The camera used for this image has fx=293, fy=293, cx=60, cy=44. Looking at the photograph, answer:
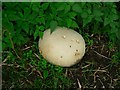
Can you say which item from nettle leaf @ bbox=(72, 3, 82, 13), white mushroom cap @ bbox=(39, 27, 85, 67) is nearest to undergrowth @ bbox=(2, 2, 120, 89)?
nettle leaf @ bbox=(72, 3, 82, 13)

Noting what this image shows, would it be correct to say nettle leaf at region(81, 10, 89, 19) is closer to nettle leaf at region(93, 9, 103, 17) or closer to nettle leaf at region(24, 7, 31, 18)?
nettle leaf at region(93, 9, 103, 17)

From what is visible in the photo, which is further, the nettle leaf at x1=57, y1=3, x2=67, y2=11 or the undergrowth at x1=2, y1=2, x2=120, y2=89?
the undergrowth at x1=2, y1=2, x2=120, y2=89

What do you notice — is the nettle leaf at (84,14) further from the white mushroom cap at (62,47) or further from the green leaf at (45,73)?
the green leaf at (45,73)

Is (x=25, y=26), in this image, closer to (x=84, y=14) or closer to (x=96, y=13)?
(x=84, y=14)

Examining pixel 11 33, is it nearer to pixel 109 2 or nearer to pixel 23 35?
pixel 23 35

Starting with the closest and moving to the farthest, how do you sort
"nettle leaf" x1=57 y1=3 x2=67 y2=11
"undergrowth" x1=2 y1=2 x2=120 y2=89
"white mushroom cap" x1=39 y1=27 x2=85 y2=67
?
"nettle leaf" x1=57 y1=3 x2=67 y2=11
"undergrowth" x1=2 y1=2 x2=120 y2=89
"white mushroom cap" x1=39 y1=27 x2=85 y2=67

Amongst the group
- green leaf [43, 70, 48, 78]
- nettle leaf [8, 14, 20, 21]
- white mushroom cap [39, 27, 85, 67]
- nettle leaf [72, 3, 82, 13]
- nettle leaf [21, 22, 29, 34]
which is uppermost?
nettle leaf [72, 3, 82, 13]

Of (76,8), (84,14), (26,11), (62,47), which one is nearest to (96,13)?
(84,14)

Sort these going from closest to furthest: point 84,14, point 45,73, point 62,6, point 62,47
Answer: point 62,6 < point 84,14 < point 62,47 < point 45,73

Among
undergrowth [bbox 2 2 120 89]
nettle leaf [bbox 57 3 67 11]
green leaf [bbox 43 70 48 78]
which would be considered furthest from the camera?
green leaf [bbox 43 70 48 78]

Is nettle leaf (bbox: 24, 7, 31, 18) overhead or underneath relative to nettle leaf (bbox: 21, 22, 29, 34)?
overhead
